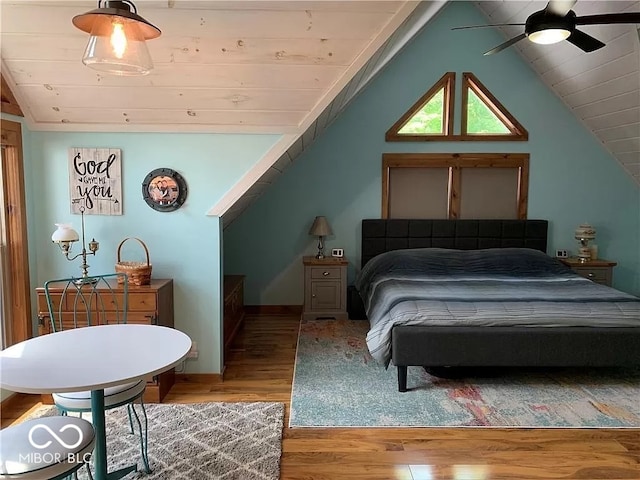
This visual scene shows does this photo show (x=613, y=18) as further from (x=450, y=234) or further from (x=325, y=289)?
(x=325, y=289)

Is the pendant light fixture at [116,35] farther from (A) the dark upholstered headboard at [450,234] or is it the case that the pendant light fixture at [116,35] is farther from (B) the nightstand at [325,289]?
(A) the dark upholstered headboard at [450,234]

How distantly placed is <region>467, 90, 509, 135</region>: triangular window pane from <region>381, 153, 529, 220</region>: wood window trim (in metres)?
0.27

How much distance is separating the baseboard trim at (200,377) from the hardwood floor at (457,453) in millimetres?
313

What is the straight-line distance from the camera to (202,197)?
10.3 feet

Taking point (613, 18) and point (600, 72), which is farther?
point (600, 72)

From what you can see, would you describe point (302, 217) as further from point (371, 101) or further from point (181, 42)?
point (181, 42)

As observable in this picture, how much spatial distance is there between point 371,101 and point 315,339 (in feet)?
8.68

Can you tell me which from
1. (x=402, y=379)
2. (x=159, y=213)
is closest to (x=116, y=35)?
Answer: (x=159, y=213)

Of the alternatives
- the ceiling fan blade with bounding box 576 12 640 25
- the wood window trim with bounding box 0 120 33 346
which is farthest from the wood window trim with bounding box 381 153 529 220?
the wood window trim with bounding box 0 120 33 346

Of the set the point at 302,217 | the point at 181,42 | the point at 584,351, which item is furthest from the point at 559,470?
the point at 302,217

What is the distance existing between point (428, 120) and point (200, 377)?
3.59 metres

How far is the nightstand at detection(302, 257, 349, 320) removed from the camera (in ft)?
16.1

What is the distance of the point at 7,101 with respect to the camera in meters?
2.81


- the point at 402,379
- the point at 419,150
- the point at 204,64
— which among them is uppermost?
the point at 204,64
